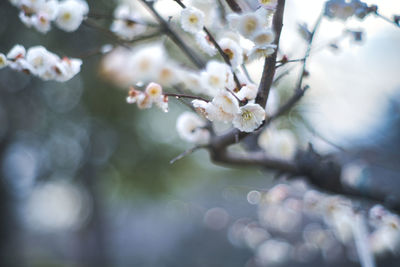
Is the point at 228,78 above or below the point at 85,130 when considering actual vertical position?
above

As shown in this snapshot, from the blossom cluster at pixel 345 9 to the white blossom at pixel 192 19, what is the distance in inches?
11.2

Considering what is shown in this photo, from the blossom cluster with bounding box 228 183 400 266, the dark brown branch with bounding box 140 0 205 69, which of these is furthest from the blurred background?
the dark brown branch with bounding box 140 0 205 69

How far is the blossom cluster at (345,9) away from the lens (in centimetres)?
62

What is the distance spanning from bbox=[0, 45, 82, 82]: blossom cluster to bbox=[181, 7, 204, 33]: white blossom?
0.36 meters

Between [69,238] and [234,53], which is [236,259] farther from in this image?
[69,238]

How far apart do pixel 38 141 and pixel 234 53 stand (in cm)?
535

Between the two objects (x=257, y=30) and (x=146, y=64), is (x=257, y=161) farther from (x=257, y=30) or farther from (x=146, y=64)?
(x=257, y=30)

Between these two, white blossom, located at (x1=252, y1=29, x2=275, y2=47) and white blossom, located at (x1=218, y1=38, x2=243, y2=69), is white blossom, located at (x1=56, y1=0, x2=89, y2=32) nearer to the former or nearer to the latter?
white blossom, located at (x1=218, y1=38, x2=243, y2=69)

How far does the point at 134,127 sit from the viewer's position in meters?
5.20

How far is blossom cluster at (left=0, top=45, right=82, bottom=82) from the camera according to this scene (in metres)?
0.77

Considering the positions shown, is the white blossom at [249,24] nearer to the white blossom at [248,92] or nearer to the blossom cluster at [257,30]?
the blossom cluster at [257,30]

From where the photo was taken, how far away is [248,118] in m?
0.56

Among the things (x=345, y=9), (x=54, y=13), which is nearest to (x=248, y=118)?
(x=345, y=9)

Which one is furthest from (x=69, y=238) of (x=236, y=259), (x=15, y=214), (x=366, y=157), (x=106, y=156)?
(x=366, y=157)
